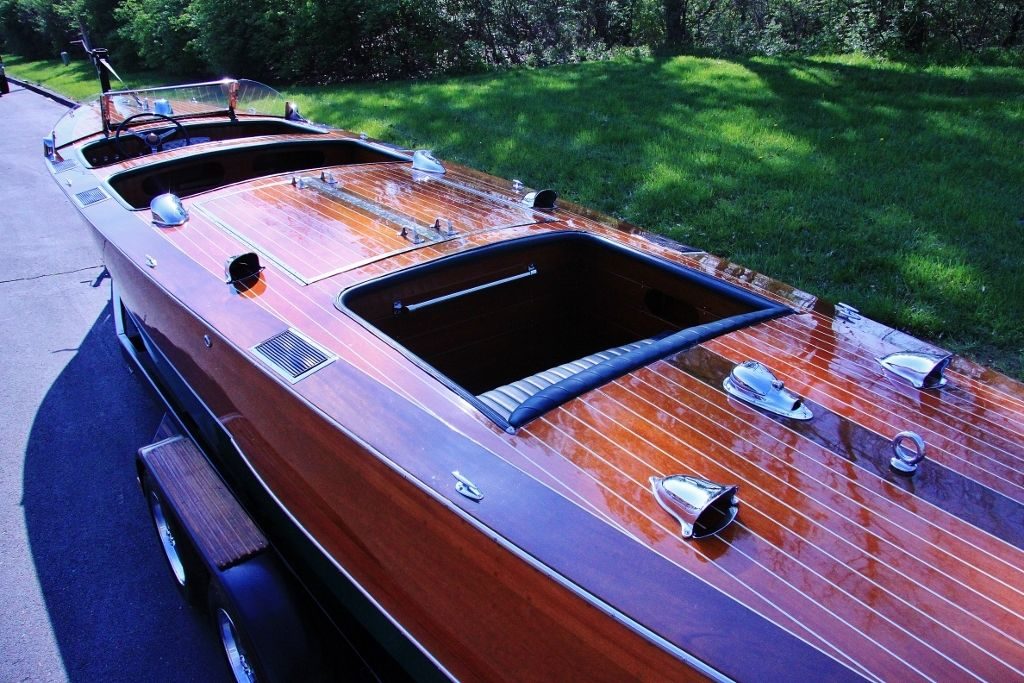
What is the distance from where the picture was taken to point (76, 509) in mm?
2977

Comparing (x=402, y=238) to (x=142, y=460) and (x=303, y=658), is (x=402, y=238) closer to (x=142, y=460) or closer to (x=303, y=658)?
(x=142, y=460)

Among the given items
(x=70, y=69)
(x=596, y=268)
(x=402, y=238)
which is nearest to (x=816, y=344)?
(x=596, y=268)

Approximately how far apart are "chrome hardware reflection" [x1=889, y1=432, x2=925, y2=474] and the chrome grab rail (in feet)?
4.86

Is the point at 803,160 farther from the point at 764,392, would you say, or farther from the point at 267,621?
→ the point at 267,621

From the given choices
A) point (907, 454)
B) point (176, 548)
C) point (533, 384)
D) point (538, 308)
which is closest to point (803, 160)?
point (538, 308)

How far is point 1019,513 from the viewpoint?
4.97 ft

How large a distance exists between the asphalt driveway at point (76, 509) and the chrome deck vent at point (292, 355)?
3.30ft

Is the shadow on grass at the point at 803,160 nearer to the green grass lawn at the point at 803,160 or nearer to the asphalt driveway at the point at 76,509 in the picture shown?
the green grass lawn at the point at 803,160

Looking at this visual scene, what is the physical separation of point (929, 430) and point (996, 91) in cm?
693

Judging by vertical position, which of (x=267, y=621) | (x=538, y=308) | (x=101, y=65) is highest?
(x=101, y=65)

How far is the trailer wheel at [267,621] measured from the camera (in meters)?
1.92

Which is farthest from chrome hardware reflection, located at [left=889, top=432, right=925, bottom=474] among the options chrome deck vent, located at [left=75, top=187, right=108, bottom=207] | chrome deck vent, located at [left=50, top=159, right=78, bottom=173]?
chrome deck vent, located at [left=50, top=159, right=78, bottom=173]

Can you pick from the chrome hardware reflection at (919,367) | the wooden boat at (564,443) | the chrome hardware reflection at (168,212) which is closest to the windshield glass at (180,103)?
the wooden boat at (564,443)

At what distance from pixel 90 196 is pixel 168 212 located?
733mm
